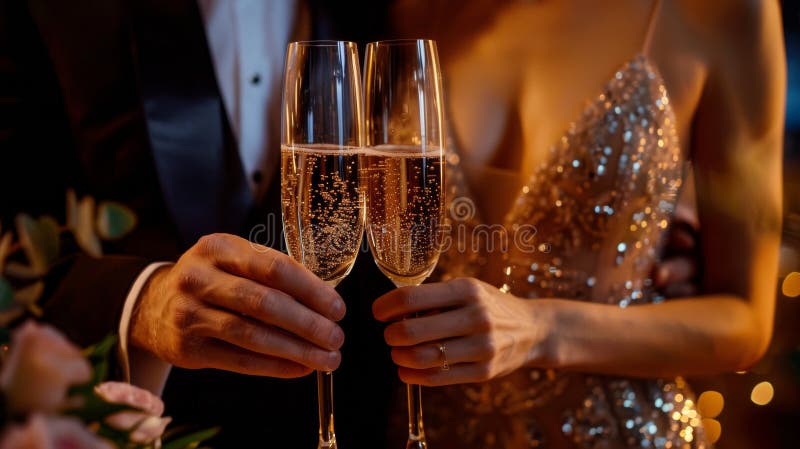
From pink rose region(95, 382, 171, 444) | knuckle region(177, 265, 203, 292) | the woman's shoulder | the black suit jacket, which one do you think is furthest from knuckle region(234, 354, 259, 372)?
the woman's shoulder

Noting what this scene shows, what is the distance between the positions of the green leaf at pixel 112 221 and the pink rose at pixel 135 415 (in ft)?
0.36

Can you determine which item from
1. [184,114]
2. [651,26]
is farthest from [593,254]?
[184,114]

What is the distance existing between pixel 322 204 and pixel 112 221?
0.42 meters

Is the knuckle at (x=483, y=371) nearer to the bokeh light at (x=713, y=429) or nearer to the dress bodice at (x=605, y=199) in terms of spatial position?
the dress bodice at (x=605, y=199)

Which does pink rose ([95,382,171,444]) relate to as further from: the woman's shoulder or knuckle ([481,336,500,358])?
the woman's shoulder

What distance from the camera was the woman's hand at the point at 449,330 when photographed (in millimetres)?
922

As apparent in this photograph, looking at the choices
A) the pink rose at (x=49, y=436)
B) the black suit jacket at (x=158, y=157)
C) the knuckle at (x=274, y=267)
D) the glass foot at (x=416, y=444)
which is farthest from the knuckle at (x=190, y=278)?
the black suit jacket at (x=158, y=157)

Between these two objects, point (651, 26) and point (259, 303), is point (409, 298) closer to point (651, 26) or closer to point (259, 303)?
point (259, 303)

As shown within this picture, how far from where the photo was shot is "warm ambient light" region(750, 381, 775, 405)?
216cm

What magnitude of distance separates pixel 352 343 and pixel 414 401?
854 mm

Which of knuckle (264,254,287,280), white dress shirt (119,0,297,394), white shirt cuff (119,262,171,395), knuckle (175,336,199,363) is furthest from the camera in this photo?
white dress shirt (119,0,297,394)

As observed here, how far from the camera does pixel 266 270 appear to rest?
0.87m

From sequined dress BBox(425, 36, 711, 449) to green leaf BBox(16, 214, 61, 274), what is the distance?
1041 millimetres

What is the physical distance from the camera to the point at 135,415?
1.59 feet
